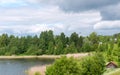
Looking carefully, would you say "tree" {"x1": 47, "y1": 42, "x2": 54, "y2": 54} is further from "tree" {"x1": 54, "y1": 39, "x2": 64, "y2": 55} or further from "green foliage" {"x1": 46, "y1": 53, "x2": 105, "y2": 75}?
"green foliage" {"x1": 46, "y1": 53, "x2": 105, "y2": 75}

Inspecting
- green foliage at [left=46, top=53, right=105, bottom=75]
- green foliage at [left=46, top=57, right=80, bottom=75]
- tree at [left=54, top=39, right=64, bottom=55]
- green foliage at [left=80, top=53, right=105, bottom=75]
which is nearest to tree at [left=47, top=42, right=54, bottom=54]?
tree at [left=54, top=39, right=64, bottom=55]

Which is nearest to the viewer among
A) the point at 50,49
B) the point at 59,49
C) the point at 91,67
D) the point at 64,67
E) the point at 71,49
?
the point at 64,67

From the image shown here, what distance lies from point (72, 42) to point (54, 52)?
14068 millimetres

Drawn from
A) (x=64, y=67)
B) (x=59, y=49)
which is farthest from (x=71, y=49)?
(x=64, y=67)

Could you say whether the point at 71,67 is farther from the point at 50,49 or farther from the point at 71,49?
the point at 50,49

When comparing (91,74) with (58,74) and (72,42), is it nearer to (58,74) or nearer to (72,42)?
(58,74)

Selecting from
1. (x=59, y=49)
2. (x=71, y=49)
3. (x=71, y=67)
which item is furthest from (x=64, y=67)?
(x=59, y=49)

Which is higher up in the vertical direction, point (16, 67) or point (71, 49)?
point (71, 49)

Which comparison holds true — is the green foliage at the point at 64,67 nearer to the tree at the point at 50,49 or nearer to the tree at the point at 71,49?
the tree at the point at 71,49

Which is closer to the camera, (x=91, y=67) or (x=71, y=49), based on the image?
(x=91, y=67)

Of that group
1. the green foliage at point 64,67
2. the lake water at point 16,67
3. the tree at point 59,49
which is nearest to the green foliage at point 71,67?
the green foliage at point 64,67

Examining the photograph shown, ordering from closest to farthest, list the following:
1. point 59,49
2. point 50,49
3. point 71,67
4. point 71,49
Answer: point 71,67, point 71,49, point 59,49, point 50,49

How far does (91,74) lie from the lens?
54562 millimetres

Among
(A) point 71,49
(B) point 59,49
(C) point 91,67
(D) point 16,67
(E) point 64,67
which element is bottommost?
(D) point 16,67
